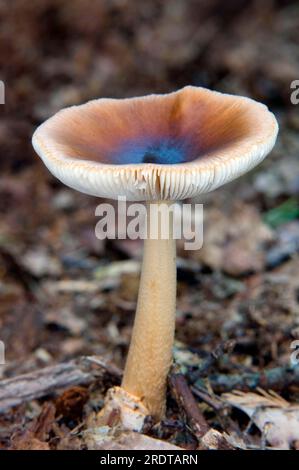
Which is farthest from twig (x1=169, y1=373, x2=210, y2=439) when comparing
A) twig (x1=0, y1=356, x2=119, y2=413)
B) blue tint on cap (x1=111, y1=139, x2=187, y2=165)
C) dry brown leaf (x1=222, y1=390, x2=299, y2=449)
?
blue tint on cap (x1=111, y1=139, x2=187, y2=165)

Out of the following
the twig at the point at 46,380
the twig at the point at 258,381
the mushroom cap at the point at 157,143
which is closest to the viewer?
the mushroom cap at the point at 157,143

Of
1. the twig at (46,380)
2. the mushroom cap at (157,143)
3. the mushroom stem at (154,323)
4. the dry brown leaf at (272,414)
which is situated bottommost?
the dry brown leaf at (272,414)

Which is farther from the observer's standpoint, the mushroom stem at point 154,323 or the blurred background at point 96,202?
the blurred background at point 96,202

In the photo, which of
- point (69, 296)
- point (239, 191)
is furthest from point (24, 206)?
point (239, 191)

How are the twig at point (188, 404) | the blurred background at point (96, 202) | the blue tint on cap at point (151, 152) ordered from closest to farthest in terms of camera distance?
the twig at point (188, 404)
the blue tint on cap at point (151, 152)
the blurred background at point (96, 202)

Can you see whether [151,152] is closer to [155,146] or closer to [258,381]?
[155,146]

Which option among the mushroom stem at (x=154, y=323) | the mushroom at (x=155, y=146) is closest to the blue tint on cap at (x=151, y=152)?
the mushroom at (x=155, y=146)

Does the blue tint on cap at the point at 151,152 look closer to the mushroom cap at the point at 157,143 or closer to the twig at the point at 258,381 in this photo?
the mushroom cap at the point at 157,143
